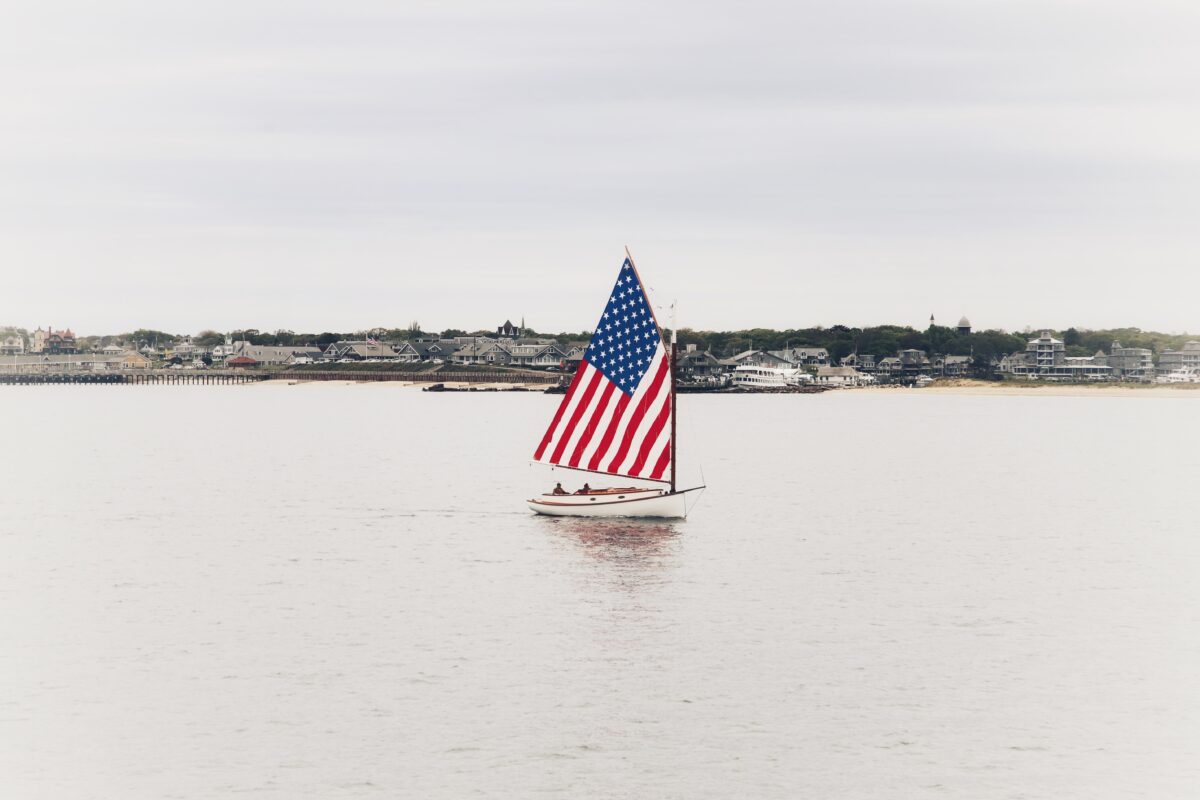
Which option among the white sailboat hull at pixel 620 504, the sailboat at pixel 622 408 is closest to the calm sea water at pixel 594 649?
the white sailboat hull at pixel 620 504

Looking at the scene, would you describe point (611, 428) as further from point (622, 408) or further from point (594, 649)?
point (594, 649)

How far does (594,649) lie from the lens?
36.0 meters

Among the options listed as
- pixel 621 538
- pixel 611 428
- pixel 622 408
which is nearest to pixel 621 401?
pixel 622 408

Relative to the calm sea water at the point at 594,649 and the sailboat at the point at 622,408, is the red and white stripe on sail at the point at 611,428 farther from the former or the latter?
the calm sea water at the point at 594,649

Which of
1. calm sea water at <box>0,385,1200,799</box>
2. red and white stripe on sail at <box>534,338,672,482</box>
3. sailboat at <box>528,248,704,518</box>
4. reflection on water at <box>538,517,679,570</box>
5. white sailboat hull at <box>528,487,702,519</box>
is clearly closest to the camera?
calm sea water at <box>0,385,1200,799</box>

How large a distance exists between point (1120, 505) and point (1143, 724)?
2070 inches

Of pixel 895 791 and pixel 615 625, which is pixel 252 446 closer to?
pixel 615 625

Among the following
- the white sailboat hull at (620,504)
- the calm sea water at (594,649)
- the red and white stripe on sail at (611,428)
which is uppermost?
the red and white stripe on sail at (611,428)

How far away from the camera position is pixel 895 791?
82.4ft

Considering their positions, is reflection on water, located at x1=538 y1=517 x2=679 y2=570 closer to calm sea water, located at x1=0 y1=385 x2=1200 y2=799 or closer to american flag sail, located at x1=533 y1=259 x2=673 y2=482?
calm sea water, located at x1=0 y1=385 x2=1200 y2=799

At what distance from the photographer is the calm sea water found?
2638cm

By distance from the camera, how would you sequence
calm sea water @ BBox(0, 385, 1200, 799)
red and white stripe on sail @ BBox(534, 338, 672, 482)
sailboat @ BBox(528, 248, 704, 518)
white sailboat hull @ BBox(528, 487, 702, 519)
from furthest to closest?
white sailboat hull @ BBox(528, 487, 702, 519)
red and white stripe on sail @ BBox(534, 338, 672, 482)
sailboat @ BBox(528, 248, 704, 518)
calm sea water @ BBox(0, 385, 1200, 799)

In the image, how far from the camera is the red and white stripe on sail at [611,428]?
5856 cm

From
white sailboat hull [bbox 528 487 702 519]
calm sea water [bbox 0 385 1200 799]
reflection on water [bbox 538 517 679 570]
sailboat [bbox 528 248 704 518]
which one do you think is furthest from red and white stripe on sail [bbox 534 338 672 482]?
calm sea water [bbox 0 385 1200 799]
